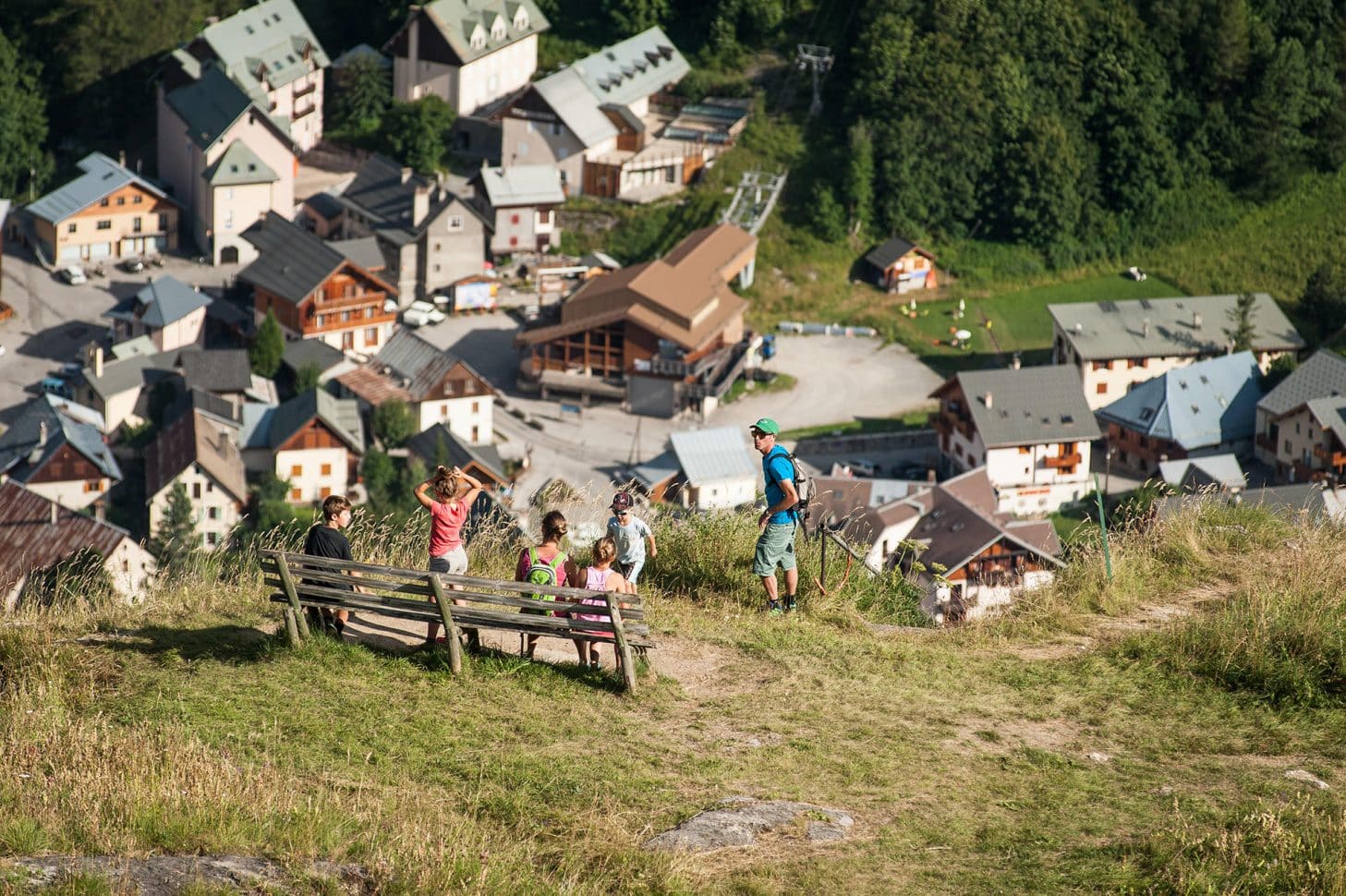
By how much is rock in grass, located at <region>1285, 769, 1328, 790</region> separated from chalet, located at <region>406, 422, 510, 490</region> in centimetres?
3387

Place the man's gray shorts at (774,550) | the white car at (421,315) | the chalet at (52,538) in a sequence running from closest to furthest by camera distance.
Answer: the man's gray shorts at (774,550), the chalet at (52,538), the white car at (421,315)

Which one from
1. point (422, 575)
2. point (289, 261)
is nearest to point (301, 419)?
point (289, 261)

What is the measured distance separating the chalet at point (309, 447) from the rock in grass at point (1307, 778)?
3775 centimetres

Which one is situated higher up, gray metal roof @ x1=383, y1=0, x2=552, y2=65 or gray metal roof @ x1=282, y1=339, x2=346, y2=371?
gray metal roof @ x1=383, y1=0, x2=552, y2=65

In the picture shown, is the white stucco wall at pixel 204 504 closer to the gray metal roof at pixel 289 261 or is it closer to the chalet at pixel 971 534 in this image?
the gray metal roof at pixel 289 261

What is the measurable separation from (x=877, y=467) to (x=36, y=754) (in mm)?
39463

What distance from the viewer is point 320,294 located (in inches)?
2144

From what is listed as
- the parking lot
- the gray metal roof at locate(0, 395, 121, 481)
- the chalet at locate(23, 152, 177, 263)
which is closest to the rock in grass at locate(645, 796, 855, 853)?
the gray metal roof at locate(0, 395, 121, 481)

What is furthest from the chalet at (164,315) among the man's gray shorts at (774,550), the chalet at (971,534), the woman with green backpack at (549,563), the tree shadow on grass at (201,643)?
the woman with green backpack at (549,563)

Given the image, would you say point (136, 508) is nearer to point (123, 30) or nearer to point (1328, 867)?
point (123, 30)

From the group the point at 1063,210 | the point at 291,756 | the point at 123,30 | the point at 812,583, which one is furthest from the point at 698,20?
the point at 291,756

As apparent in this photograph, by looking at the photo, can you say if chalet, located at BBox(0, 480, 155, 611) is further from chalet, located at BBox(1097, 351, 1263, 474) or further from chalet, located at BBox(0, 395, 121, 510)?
chalet, located at BBox(1097, 351, 1263, 474)

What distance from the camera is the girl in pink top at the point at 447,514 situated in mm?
14250

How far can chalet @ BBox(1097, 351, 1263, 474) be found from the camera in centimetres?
5078
